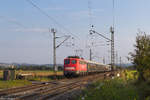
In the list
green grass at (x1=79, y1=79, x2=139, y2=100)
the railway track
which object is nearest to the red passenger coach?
the railway track

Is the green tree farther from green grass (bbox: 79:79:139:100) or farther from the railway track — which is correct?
the railway track

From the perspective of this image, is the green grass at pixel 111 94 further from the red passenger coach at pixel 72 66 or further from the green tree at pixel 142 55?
the red passenger coach at pixel 72 66

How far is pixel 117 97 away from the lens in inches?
506

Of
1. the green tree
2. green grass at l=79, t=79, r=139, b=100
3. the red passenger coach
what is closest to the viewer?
the green tree

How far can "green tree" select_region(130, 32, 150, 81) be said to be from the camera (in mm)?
8938

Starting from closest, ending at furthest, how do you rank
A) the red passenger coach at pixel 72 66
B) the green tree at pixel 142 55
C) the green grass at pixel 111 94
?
the green tree at pixel 142 55, the green grass at pixel 111 94, the red passenger coach at pixel 72 66

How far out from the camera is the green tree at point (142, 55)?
8938 mm

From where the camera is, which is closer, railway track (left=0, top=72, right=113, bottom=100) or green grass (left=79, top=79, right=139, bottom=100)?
green grass (left=79, top=79, right=139, bottom=100)

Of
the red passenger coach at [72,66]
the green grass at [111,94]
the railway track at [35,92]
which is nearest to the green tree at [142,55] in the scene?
the green grass at [111,94]

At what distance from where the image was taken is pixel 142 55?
10133 mm

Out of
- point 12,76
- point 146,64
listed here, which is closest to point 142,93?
point 146,64

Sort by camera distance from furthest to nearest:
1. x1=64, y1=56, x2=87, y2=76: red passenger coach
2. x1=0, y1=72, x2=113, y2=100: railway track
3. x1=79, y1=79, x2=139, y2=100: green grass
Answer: x1=64, y1=56, x2=87, y2=76: red passenger coach, x1=0, y1=72, x2=113, y2=100: railway track, x1=79, y1=79, x2=139, y2=100: green grass

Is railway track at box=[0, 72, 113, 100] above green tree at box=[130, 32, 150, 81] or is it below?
below

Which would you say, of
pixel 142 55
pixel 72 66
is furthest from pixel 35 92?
pixel 72 66
